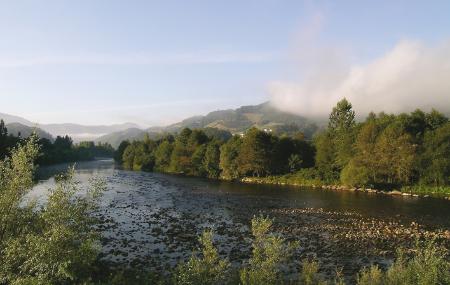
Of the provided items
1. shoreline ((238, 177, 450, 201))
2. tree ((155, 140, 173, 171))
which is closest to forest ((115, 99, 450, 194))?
shoreline ((238, 177, 450, 201))

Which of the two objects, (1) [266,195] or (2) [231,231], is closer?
(2) [231,231]

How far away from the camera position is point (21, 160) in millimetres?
20781

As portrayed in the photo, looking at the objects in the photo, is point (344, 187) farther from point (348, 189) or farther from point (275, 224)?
point (275, 224)

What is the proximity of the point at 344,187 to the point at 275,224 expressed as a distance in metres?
57.6

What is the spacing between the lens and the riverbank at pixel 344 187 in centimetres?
8900

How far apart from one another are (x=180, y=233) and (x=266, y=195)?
4248cm

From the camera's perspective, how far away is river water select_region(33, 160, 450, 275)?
121ft

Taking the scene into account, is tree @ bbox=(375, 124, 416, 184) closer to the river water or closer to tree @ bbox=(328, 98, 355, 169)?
tree @ bbox=(328, 98, 355, 169)

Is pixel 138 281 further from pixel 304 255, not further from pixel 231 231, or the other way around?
pixel 231 231

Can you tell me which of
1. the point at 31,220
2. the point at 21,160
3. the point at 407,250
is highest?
the point at 21,160

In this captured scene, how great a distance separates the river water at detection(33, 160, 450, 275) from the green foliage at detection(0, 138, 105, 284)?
11930 millimetres

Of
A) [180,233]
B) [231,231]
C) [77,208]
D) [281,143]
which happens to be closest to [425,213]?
[231,231]

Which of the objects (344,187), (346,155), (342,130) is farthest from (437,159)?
(342,130)

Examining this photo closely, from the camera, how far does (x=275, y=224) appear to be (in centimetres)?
5228
